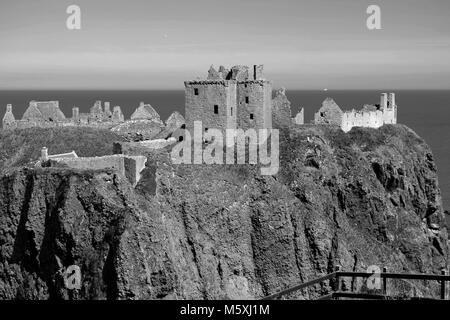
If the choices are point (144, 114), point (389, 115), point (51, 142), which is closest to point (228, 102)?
point (51, 142)

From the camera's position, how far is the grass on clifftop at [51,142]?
62.4 metres

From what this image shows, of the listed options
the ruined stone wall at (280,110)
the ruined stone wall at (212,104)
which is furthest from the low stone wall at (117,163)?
the ruined stone wall at (280,110)

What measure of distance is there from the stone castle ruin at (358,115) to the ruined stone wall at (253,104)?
16.7 m

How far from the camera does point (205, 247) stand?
55.4 metres

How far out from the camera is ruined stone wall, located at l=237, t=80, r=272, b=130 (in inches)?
2338

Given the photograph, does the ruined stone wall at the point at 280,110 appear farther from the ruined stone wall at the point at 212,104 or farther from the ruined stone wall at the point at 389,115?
the ruined stone wall at the point at 389,115

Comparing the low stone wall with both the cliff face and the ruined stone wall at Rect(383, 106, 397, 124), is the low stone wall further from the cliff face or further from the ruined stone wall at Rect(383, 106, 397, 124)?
the ruined stone wall at Rect(383, 106, 397, 124)

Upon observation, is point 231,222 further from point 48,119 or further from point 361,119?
point 48,119

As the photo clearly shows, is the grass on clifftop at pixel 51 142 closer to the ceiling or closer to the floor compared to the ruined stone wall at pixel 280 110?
closer to the floor

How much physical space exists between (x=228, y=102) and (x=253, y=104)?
2.12 meters

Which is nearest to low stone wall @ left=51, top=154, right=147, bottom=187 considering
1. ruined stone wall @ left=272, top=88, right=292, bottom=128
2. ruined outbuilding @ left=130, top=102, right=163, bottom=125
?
ruined stone wall @ left=272, top=88, right=292, bottom=128

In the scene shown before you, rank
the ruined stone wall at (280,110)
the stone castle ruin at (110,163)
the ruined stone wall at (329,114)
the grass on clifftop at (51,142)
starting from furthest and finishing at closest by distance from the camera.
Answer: the ruined stone wall at (329,114), the ruined stone wall at (280,110), the grass on clifftop at (51,142), the stone castle ruin at (110,163)
